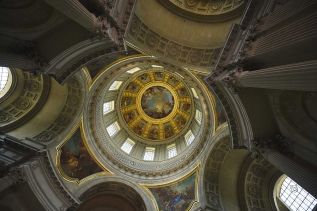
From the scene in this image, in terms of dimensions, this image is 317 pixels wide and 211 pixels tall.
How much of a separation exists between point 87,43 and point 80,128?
9.02 m

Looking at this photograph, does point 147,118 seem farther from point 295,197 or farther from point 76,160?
point 295,197

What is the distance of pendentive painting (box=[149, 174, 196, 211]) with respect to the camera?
693 inches

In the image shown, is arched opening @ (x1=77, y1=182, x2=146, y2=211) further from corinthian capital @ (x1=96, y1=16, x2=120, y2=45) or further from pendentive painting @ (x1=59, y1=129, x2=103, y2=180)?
corinthian capital @ (x1=96, y1=16, x2=120, y2=45)

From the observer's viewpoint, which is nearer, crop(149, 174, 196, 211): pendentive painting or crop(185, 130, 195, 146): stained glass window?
crop(149, 174, 196, 211): pendentive painting

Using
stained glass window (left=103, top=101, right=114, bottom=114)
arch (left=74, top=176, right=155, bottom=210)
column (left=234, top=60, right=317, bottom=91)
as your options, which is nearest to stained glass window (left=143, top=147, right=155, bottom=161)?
arch (left=74, top=176, right=155, bottom=210)

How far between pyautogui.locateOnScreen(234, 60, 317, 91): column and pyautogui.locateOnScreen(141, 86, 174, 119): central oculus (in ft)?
59.2

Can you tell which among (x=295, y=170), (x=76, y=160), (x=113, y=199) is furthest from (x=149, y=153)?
(x=295, y=170)

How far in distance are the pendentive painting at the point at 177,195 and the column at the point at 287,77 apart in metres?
10.4

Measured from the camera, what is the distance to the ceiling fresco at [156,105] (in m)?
26.1

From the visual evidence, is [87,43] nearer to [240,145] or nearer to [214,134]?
[240,145]

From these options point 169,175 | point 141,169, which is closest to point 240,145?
point 169,175

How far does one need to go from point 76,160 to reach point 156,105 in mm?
12354

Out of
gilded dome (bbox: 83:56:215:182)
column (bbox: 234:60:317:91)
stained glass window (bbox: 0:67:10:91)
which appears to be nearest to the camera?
column (bbox: 234:60:317:91)

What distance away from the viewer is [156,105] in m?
28.4
